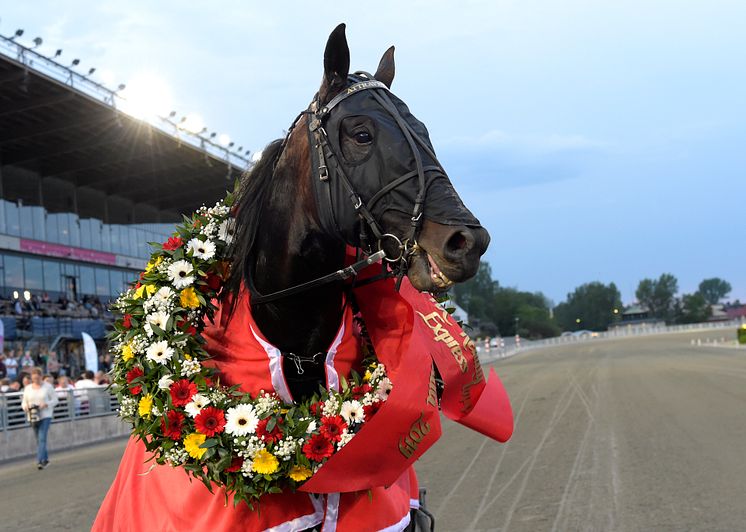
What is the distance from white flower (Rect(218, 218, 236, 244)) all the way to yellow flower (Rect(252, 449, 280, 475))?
0.84 meters

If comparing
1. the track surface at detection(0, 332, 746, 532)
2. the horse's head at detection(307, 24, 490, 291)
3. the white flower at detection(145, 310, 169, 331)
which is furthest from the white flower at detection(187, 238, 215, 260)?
the track surface at detection(0, 332, 746, 532)

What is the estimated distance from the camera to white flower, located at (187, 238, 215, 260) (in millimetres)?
2945

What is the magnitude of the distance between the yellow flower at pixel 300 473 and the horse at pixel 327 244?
0.45 feet

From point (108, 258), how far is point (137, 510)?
3224 cm

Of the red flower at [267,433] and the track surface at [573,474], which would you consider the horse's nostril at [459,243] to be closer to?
the red flower at [267,433]

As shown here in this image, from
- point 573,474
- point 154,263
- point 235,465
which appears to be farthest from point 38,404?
point 235,465

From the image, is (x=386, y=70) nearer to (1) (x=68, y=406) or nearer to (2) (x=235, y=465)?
(2) (x=235, y=465)

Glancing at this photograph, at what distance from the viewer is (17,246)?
27.3 m

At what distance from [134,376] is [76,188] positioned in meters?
32.5

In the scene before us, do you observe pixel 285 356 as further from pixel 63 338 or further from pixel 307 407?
pixel 63 338

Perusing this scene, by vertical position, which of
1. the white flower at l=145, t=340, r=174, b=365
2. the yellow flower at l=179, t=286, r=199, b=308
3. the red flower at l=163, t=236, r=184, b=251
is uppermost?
the red flower at l=163, t=236, r=184, b=251

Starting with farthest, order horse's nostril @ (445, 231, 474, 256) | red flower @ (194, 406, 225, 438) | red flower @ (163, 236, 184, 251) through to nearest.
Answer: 1. red flower @ (163, 236, 184, 251)
2. red flower @ (194, 406, 225, 438)
3. horse's nostril @ (445, 231, 474, 256)

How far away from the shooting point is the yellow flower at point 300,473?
2.61 metres

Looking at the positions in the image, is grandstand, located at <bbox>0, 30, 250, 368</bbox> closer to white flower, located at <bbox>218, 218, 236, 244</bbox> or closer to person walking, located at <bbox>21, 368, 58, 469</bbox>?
person walking, located at <bbox>21, 368, 58, 469</bbox>
